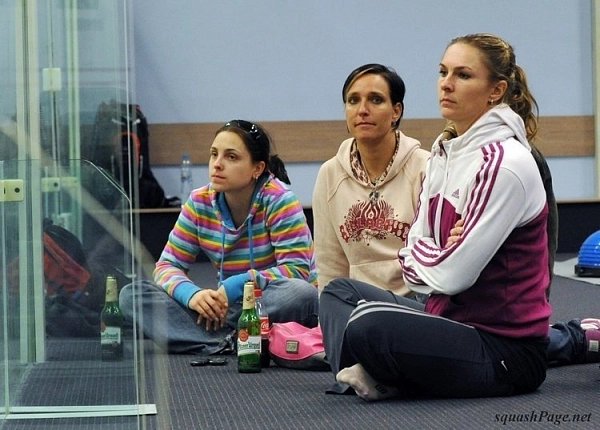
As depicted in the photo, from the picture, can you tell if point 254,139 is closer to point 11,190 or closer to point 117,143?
point 11,190

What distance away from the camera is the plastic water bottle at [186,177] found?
23.3ft

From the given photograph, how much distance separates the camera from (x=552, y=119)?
7504 millimetres

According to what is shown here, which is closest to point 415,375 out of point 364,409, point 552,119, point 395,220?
point 364,409

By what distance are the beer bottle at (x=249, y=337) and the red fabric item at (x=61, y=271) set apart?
0.73m

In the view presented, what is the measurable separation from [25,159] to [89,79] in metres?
0.33

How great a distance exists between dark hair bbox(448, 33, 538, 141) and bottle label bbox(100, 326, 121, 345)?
1.07 meters

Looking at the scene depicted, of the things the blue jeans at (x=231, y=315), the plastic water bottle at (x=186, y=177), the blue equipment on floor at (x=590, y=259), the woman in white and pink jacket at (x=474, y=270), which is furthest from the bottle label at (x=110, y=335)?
the plastic water bottle at (x=186, y=177)

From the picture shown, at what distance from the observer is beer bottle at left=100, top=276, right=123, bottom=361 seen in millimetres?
2006

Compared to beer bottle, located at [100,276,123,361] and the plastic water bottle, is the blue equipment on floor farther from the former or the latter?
beer bottle, located at [100,276,123,361]

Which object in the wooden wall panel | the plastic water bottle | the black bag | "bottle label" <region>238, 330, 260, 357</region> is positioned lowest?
"bottle label" <region>238, 330, 260, 357</region>

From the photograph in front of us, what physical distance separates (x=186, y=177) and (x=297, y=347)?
4084 mm

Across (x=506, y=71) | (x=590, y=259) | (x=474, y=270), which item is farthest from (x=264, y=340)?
(x=590, y=259)

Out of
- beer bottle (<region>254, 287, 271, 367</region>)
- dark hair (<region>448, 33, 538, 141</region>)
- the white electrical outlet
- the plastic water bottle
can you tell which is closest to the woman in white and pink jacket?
dark hair (<region>448, 33, 538, 141</region>)

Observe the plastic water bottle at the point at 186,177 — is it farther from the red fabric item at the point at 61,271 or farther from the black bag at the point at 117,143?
the red fabric item at the point at 61,271
